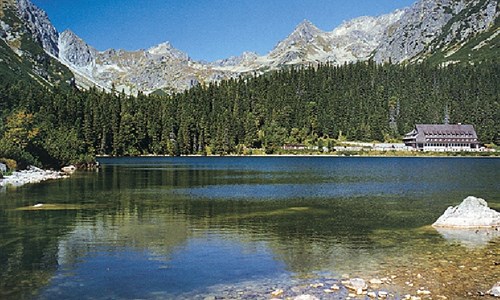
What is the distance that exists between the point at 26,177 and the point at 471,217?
6463 cm

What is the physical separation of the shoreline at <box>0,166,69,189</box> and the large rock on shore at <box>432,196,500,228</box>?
54364 millimetres

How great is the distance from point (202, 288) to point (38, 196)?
4038 centimetres

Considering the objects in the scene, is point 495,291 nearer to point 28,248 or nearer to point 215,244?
point 215,244

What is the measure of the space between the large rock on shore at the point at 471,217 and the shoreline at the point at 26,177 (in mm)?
54364

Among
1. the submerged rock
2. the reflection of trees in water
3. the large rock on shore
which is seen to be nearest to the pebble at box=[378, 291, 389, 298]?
the submerged rock

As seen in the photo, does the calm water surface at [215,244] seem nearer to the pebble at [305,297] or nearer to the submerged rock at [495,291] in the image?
the submerged rock at [495,291]

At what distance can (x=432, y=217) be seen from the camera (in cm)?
4047

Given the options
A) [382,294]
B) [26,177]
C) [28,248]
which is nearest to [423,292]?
[382,294]

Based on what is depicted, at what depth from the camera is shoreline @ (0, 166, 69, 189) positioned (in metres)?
68.4

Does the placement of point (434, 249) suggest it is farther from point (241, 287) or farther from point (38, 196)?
point (38, 196)

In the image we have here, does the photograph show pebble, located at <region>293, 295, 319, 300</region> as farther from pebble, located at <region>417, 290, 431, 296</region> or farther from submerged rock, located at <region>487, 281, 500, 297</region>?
submerged rock, located at <region>487, 281, 500, 297</region>

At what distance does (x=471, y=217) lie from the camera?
114 feet

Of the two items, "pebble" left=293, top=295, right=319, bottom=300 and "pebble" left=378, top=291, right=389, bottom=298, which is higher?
"pebble" left=293, top=295, right=319, bottom=300

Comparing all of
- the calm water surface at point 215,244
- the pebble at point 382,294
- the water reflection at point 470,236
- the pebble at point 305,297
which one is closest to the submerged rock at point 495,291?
the calm water surface at point 215,244
